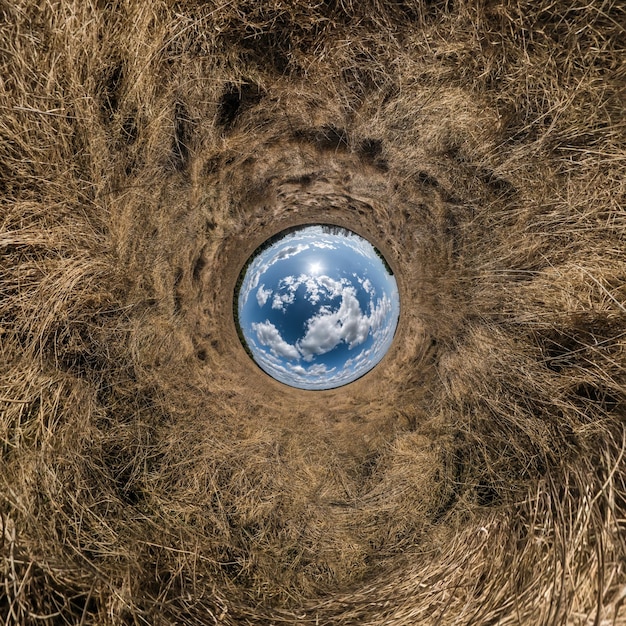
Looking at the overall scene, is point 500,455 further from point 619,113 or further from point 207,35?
point 207,35

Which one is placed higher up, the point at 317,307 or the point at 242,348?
the point at 317,307

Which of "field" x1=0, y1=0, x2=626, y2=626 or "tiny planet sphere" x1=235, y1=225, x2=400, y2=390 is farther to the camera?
"tiny planet sphere" x1=235, y1=225, x2=400, y2=390

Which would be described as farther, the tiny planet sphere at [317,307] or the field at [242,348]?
the tiny planet sphere at [317,307]

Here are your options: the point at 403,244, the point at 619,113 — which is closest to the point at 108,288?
the point at 403,244

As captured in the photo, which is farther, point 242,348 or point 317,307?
point 242,348
